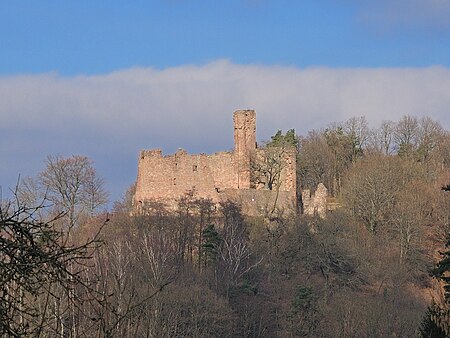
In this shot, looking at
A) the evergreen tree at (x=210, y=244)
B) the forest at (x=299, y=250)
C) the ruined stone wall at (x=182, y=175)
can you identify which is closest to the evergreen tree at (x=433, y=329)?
the forest at (x=299, y=250)

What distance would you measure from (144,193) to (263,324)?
10.6m

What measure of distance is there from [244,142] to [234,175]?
1.58 meters

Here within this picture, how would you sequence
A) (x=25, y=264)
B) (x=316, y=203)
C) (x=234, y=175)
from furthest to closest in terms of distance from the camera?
(x=316, y=203), (x=234, y=175), (x=25, y=264)

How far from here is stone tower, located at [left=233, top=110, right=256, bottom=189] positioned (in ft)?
150

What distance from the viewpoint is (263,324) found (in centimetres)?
3716

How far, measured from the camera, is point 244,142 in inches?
1825

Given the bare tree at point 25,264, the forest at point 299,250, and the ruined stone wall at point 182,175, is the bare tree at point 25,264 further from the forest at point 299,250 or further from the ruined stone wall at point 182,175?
the ruined stone wall at point 182,175

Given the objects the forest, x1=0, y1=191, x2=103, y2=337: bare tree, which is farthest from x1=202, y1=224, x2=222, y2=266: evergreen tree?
x1=0, y1=191, x2=103, y2=337: bare tree

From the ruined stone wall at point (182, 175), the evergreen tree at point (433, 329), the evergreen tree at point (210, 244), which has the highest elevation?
the ruined stone wall at point (182, 175)

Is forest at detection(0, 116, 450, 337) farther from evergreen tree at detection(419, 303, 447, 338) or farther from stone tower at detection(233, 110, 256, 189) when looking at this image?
evergreen tree at detection(419, 303, 447, 338)

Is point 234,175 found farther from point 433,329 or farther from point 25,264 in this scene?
point 25,264

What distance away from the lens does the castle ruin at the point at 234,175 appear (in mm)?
44844

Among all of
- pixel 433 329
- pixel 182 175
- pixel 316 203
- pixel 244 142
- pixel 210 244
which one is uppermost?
pixel 244 142

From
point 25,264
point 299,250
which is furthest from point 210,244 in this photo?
point 25,264
